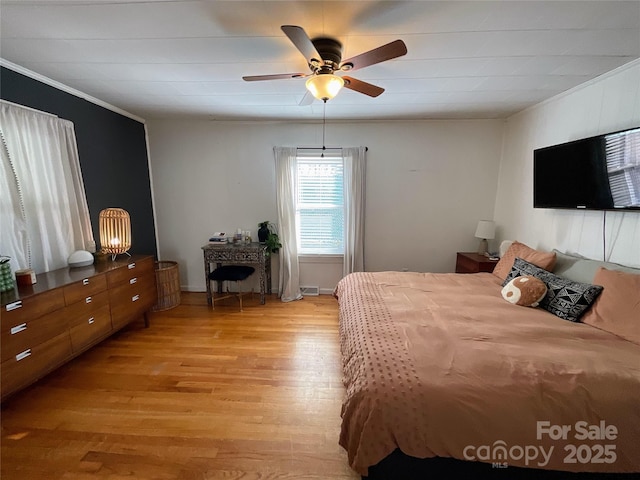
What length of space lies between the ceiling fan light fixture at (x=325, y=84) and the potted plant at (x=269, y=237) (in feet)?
7.45

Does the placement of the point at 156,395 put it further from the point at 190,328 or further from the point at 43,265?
the point at 43,265

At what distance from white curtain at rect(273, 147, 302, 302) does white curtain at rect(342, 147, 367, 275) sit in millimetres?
714

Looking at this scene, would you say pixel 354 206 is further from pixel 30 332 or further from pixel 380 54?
pixel 30 332

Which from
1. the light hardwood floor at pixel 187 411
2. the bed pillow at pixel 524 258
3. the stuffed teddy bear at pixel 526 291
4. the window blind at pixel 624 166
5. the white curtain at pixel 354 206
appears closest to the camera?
the light hardwood floor at pixel 187 411

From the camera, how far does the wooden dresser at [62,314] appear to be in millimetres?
1732

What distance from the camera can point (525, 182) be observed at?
10.3 ft

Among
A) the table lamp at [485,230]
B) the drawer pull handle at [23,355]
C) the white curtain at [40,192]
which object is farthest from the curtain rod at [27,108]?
the table lamp at [485,230]

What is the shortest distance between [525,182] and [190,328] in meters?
4.20

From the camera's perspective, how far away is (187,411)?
1.87 m

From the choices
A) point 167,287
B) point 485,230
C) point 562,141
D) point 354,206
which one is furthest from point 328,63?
point 167,287

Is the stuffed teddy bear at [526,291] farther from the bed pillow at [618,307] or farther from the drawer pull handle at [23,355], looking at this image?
the drawer pull handle at [23,355]

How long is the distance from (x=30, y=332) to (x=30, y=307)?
0.17 m

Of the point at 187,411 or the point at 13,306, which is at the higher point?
the point at 13,306

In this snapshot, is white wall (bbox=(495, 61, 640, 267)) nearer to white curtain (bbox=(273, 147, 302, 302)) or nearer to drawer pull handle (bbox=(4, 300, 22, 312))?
white curtain (bbox=(273, 147, 302, 302))
